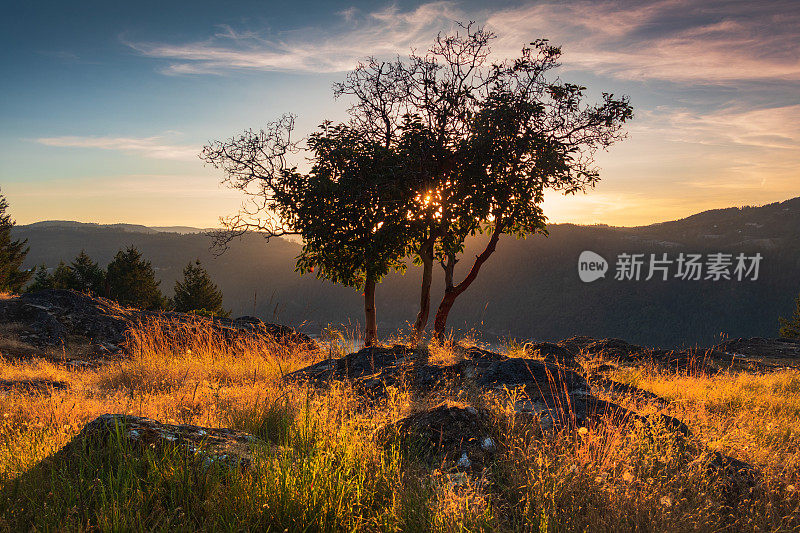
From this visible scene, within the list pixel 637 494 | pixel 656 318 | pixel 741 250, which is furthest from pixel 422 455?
pixel 741 250

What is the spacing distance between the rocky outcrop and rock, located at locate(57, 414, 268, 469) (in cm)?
883

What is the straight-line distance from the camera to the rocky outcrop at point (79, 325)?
12.7 meters

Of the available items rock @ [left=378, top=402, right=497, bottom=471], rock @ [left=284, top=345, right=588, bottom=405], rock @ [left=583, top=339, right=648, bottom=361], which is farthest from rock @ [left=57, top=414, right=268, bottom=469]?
rock @ [left=583, top=339, right=648, bottom=361]

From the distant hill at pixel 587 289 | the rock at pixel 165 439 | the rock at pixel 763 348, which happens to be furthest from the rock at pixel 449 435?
the distant hill at pixel 587 289

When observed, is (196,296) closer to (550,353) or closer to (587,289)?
(550,353)

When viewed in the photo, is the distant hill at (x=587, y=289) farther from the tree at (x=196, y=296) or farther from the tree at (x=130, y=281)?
the tree at (x=130, y=281)

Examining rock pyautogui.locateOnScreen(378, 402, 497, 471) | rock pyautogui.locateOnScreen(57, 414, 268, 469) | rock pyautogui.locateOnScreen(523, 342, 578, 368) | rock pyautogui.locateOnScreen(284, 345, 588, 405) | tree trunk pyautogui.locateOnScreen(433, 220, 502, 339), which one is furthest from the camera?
tree trunk pyautogui.locateOnScreen(433, 220, 502, 339)

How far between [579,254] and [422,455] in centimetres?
13208

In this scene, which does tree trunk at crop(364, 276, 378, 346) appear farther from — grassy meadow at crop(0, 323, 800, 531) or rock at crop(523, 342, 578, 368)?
grassy meadow at crop(0, 323, 800, 531)

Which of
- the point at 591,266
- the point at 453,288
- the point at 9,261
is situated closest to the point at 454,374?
the point at 453,288

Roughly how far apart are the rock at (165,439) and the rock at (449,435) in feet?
3.30

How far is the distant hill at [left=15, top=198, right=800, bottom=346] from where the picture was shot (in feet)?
345

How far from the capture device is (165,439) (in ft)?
10.4

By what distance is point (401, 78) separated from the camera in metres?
10.9
